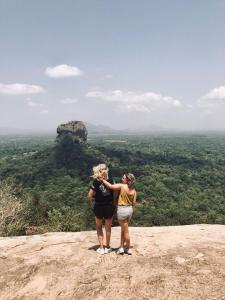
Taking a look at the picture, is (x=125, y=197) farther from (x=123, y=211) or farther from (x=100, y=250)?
(x=100, y=250)

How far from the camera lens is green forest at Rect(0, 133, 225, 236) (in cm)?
3872

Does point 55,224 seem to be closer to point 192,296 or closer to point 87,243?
point 87,243

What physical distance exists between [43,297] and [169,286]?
106 inches

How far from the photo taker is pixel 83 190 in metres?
74.6

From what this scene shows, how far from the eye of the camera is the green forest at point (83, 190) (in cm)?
3872

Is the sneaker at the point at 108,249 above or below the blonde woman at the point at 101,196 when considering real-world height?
below

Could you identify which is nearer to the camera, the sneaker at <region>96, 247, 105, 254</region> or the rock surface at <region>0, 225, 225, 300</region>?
the rock surface at <region>0, 225, 225, 300</region>

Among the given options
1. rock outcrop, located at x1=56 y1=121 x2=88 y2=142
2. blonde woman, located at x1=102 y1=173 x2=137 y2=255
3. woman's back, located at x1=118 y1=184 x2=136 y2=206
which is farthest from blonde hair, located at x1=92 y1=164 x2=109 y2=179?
rock outcrop, located at x1=56 y1=121 x2=88 y2=142

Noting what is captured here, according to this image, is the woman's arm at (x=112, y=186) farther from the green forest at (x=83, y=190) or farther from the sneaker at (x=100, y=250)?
the green forest at (x=83, y=190)

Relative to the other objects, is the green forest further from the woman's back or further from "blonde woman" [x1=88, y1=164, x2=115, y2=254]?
the woman's back

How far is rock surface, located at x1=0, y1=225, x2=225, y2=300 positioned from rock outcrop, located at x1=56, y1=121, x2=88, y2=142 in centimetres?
14473

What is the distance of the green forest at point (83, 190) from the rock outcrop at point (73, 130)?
5997 mm

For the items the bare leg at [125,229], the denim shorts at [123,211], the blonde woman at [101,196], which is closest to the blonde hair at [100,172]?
the blonde woman at [101,196]

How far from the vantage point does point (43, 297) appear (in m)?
7.42
